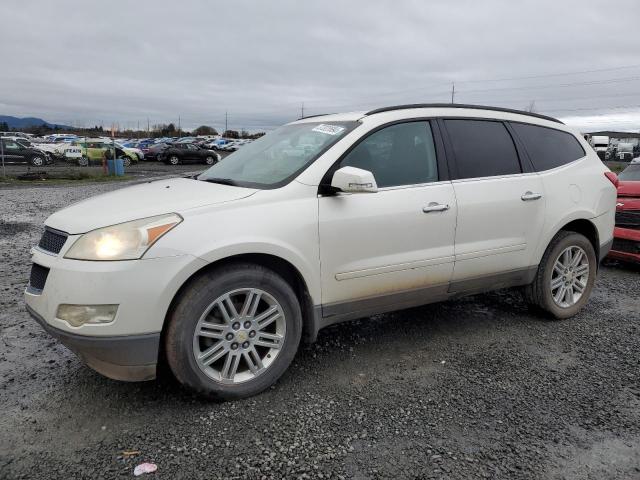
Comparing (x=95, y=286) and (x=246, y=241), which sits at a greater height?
(x=246, y=241)

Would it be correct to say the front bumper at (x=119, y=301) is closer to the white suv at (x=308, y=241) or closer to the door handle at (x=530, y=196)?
the white suv at (x=308, y=241)

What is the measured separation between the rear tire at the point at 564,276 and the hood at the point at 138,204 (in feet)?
8.99

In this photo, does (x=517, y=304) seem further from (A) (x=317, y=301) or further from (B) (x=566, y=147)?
(A) (x=317, y=301)

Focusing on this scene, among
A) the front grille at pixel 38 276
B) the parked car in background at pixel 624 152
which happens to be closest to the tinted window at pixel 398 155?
the front grille at pixel 38 276

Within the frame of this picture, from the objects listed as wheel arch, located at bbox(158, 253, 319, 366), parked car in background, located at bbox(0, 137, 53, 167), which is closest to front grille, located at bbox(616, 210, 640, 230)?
wheel arch, located at bbox(158, 253, 319, 366)

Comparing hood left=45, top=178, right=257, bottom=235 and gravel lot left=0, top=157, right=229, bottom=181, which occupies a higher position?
gravel lot left=0, top=157, right=229, bottom=181

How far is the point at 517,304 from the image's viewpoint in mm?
5016

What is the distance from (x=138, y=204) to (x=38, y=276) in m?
0.70

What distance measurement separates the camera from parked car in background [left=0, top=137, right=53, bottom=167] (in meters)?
26.2

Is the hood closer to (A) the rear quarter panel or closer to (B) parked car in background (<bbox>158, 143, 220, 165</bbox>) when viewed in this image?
(A) the rear quarter panel

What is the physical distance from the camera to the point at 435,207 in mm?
3570

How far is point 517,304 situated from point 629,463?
2.57 meters

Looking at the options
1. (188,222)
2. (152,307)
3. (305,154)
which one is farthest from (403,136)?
(152,307)

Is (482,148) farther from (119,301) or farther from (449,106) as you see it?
(119,301)
